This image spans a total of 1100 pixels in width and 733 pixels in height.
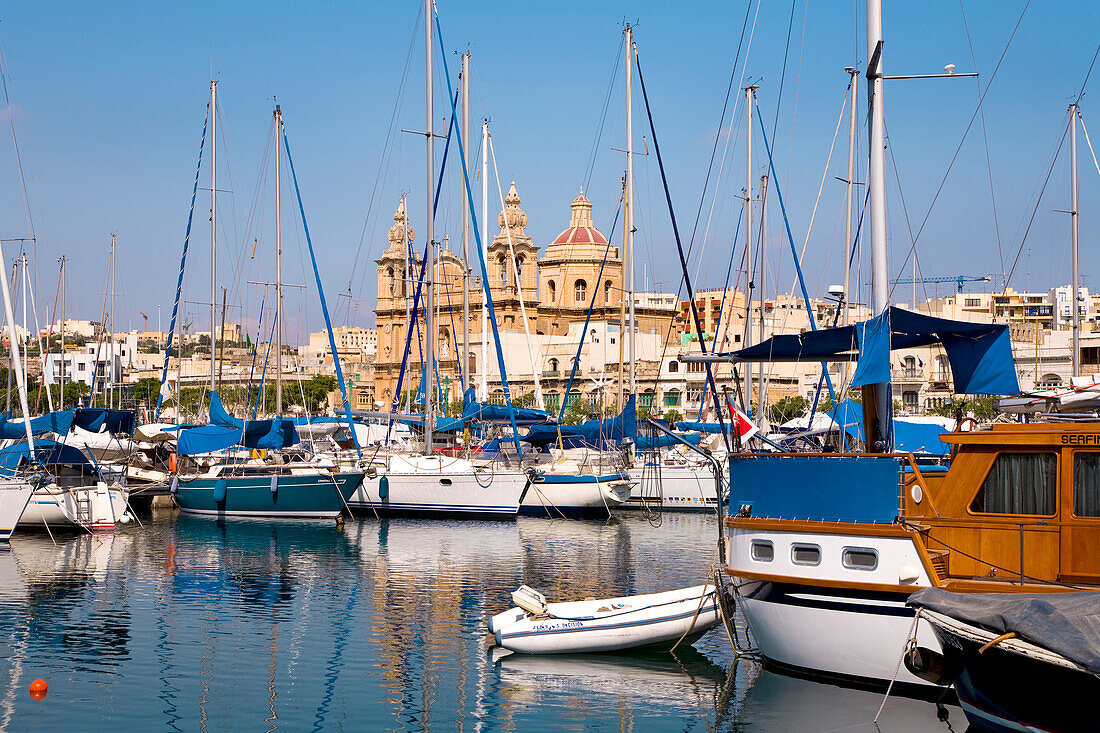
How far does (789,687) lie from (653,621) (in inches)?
98.5

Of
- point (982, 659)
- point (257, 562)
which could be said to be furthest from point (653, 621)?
point (257, 562)

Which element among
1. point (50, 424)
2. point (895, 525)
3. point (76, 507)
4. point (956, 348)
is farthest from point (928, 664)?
point (50, 424)

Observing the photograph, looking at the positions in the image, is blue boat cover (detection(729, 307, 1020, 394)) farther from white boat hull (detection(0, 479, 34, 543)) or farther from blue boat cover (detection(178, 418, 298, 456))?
blue boat cover (detection(178, 418, 298, 456))

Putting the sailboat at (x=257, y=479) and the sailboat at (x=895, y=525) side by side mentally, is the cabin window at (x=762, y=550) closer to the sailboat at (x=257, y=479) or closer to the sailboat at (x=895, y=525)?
the sailboat at (x=895, y=525)

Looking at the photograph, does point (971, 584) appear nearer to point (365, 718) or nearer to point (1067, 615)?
point (1067, 615)

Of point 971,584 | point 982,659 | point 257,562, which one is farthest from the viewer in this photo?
point 257,562

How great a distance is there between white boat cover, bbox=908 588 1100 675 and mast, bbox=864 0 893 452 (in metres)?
4.34

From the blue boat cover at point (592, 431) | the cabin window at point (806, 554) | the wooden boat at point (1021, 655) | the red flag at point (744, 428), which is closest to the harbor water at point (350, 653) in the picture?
the cabin window at point (806, 554)

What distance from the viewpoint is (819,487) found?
1244 cm

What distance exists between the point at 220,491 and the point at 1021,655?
85.5 feet

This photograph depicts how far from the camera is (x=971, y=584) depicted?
11016 mm

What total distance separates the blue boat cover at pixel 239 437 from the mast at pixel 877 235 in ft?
73.4

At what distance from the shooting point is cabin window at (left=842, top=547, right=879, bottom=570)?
11766 millimetres

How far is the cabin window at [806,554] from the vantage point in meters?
12.1
